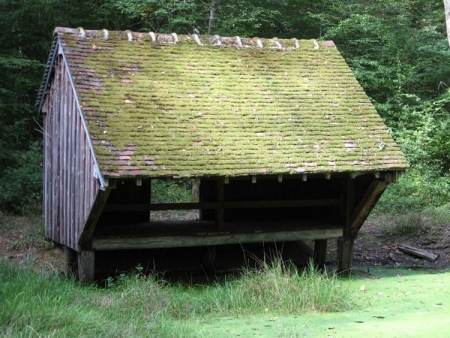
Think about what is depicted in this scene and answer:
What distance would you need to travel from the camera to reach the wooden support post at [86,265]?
10602 millimetres

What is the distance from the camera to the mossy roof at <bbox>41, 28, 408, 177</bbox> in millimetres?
10352

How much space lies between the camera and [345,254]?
41.0 ft

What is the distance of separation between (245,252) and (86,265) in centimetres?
389

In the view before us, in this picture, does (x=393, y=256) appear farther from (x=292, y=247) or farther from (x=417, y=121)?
(x=417, y=121)

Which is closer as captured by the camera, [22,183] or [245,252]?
[245,252]

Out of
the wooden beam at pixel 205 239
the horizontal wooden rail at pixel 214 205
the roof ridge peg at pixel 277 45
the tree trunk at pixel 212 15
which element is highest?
the tree trunk at pixel 212 15

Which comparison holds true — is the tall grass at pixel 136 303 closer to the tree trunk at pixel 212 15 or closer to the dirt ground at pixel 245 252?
the dirt ground at pixel 245 252

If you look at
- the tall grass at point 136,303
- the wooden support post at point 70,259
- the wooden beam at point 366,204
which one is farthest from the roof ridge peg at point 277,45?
the wooden support post at point 70,259

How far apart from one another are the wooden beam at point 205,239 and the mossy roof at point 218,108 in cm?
159

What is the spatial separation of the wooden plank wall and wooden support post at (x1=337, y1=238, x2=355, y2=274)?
5.01 meters

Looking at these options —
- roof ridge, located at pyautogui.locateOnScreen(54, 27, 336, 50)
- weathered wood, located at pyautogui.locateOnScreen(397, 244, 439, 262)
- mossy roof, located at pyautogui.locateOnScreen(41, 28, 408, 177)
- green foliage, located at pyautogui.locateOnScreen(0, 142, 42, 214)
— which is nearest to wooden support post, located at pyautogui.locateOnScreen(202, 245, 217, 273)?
mossy roof, located at pyautogui.locateOnScreen(41, 28, 408, 177)

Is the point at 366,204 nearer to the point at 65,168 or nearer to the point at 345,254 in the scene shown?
the point at 345,254

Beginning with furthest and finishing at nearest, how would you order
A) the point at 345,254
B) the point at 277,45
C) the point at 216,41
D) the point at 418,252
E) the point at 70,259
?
the point at 418,252
the point at 277,45
the point at 216,41
the point at 345,254
the point at 70,259

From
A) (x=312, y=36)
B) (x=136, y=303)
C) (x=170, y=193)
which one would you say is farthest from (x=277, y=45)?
(x=312, y=36)
